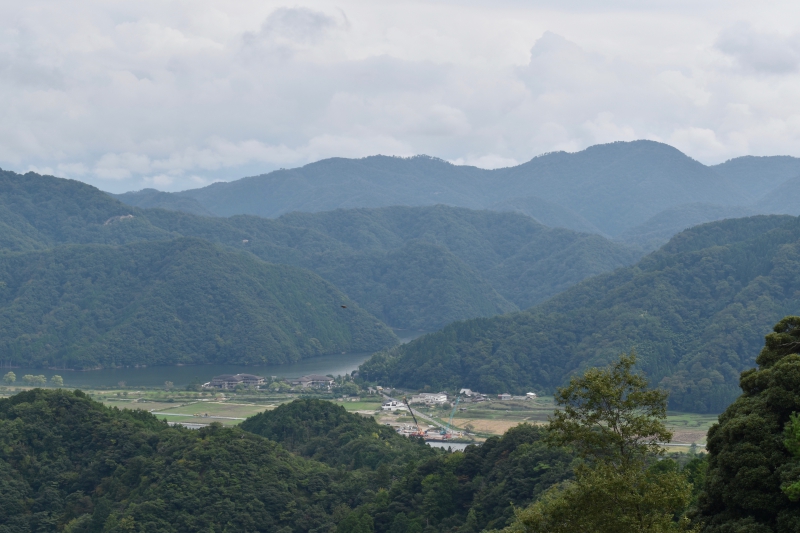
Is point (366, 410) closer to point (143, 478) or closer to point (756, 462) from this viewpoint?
point (143, 478)

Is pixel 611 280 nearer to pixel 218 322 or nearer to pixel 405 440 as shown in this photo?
pixel 218 322

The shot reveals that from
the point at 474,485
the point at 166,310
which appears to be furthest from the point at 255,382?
the point at 474,485

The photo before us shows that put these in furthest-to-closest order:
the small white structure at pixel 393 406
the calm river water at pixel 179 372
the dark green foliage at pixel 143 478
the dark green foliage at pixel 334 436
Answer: the calm river water at pixel 179 372 → the small white structure at pixel 393 406 → the dark green foliage at pixel 334 436 → the dark green foliage at pixel 143 478

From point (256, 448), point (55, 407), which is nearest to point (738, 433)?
point (256, 448)

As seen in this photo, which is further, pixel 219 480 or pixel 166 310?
pixel 166 310

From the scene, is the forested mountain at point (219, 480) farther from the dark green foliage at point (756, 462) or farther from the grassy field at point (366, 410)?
the grassy field at point (366, 410)

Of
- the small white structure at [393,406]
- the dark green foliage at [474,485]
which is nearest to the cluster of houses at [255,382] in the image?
the small white structure at [393,406]

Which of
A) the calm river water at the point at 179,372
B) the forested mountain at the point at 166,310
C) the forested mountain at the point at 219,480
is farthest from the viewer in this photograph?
the forested mountain at the point at 166,310
